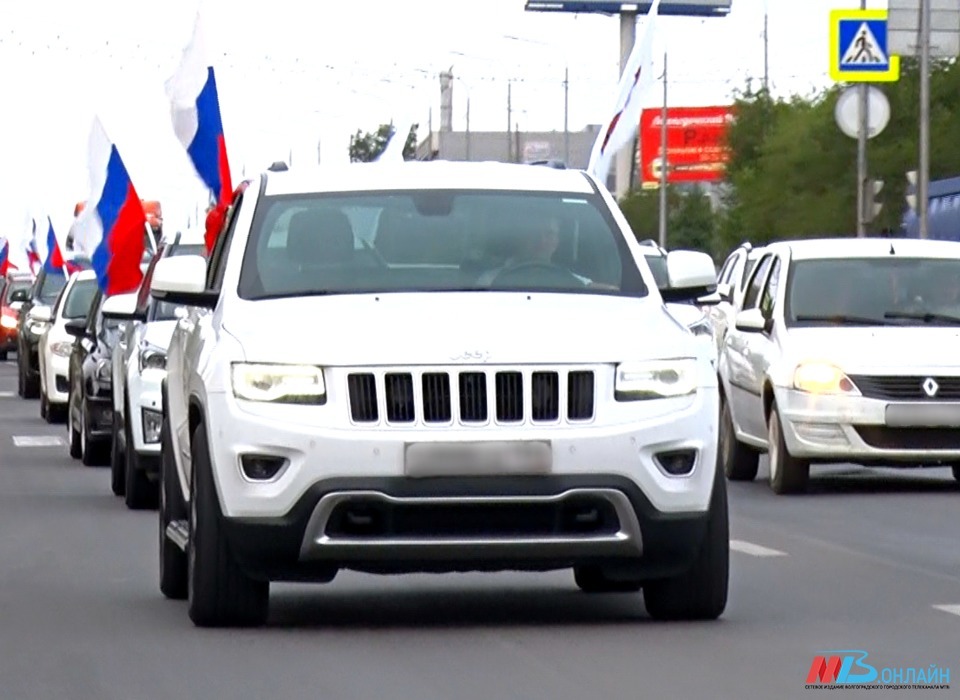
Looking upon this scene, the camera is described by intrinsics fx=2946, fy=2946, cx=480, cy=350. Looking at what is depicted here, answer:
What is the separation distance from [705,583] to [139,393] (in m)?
8.10

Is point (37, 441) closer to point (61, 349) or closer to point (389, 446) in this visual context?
point (61, 349)

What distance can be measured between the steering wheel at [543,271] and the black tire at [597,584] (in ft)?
3.79

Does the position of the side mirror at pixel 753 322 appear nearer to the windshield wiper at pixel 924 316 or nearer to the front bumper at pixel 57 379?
the windshield wiper at pixel 924 316

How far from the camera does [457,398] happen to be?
973 cm

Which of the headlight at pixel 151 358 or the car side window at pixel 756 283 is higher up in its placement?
the car side window at pixel 756 283

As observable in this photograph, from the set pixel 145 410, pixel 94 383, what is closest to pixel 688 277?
pixel 145 410

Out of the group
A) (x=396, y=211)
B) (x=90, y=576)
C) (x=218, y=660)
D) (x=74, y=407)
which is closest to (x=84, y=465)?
(x=74, y=407)

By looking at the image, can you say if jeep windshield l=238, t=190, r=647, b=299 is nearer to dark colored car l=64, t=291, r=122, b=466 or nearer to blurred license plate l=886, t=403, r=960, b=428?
Answer: blurred license plate l=886, t=403, r=960, b=428

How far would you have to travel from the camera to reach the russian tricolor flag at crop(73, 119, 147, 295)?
958 inches

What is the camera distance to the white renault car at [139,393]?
57.8 feet

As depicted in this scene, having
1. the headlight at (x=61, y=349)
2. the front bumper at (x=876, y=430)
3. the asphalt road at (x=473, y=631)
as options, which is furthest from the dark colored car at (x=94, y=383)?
the asphalt road at (x=473, y=631)

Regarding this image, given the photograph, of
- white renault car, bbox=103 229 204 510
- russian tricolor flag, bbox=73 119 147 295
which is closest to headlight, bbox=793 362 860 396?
white renault car, bbox=103 229 204 510

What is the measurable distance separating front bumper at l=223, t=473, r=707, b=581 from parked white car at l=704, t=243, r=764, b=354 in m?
12.8
